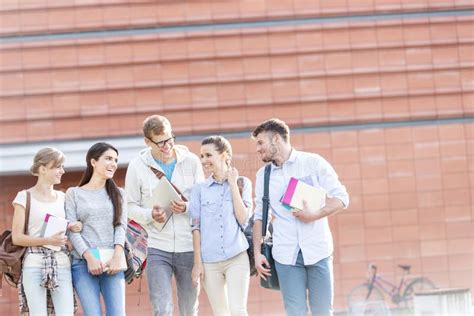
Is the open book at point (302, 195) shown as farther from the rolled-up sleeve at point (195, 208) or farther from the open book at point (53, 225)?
the open book at point (53, 225)

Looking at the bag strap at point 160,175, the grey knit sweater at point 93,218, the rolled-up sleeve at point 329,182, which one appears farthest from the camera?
the bag strap at point 160,175

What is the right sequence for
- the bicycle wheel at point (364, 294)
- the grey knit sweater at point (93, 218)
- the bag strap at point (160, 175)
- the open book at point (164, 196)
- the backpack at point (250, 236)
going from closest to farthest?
the grey knit sweater at point (93, 218) → the backpack at point (250, 236) → the open book at point (164, 196) → the bag strap at point (160, 175) → the bicycle wheel at point (364, 294)

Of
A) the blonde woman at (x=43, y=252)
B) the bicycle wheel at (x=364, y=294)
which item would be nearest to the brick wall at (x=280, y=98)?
the bicycle wheel at (x=364, y=294)

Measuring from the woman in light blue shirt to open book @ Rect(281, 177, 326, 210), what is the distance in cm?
45

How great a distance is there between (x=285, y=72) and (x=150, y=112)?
1.58 m

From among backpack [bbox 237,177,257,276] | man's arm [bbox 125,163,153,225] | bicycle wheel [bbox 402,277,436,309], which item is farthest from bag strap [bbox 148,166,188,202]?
bicycle wheel [bbox 402,277,436,309]

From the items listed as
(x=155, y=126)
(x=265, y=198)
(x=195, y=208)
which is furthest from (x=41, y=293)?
(x=265, y=198)

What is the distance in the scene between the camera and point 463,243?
38.6 ft

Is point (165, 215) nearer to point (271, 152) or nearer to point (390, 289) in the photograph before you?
point (271, 152)

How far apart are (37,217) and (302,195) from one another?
5.74 ft

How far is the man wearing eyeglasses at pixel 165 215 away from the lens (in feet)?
23.5

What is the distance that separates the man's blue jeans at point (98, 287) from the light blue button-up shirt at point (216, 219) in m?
0.61

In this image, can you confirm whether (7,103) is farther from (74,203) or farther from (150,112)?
(74,203)

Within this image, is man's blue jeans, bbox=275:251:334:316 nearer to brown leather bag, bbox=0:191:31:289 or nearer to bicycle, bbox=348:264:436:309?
brown leather bag, bbox=0:191:31:289
